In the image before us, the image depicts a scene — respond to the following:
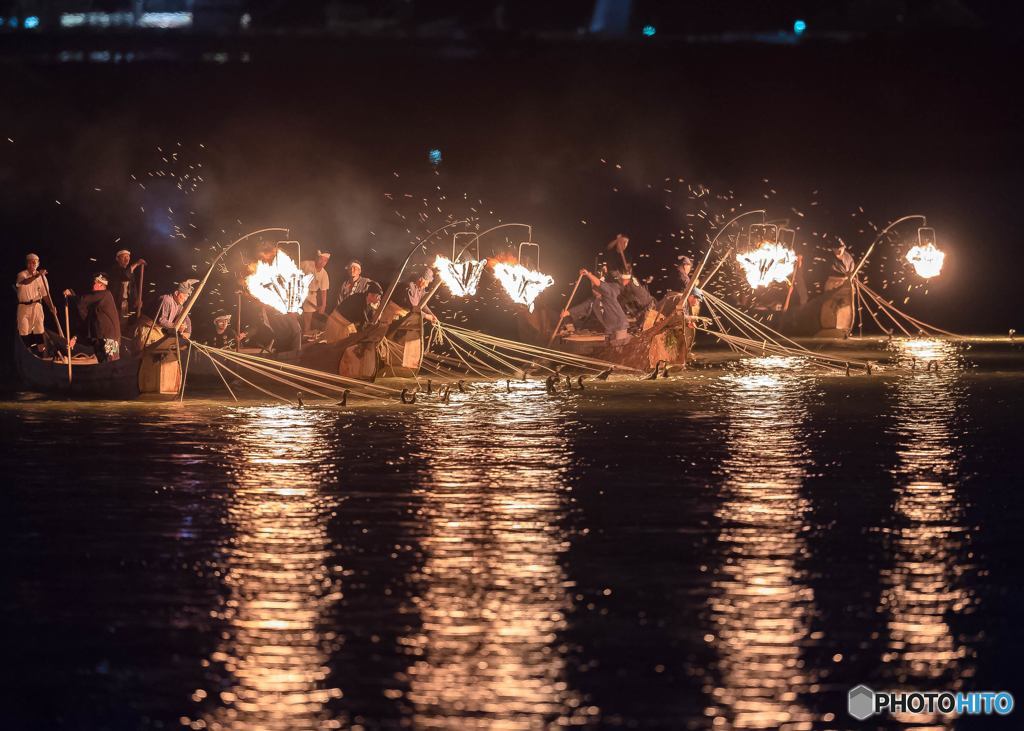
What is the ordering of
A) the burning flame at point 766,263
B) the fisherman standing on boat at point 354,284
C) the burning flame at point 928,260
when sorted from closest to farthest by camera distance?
1. the fisherman standing on boat at point 354,284
2. the burning flame at point 766,263
3. the burning flame at point 928,260

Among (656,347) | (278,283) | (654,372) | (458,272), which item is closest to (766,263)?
(656,347)

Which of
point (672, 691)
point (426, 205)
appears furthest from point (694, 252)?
point (672, 691)

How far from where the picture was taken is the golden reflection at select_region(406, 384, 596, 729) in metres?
7.80

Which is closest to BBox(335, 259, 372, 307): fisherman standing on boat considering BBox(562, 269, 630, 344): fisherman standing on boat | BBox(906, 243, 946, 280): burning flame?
BBox(562, 269, 630, 344): fisherman standing on boat

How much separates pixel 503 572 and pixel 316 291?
58.9 feet

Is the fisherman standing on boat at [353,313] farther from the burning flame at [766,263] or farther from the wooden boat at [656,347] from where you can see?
the burning flame at [766,263]

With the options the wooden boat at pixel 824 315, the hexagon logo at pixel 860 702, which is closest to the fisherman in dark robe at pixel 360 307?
the wooden boat at pixel 824 315

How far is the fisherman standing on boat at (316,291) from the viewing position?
2699cm

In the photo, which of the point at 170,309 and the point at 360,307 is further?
the point at 360,307

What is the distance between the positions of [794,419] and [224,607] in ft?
36.3

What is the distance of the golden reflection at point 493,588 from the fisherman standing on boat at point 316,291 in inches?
388

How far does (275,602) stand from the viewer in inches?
384

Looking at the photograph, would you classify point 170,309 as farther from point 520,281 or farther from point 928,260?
point 928,260

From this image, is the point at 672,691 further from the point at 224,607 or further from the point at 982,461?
the point at 982,461
